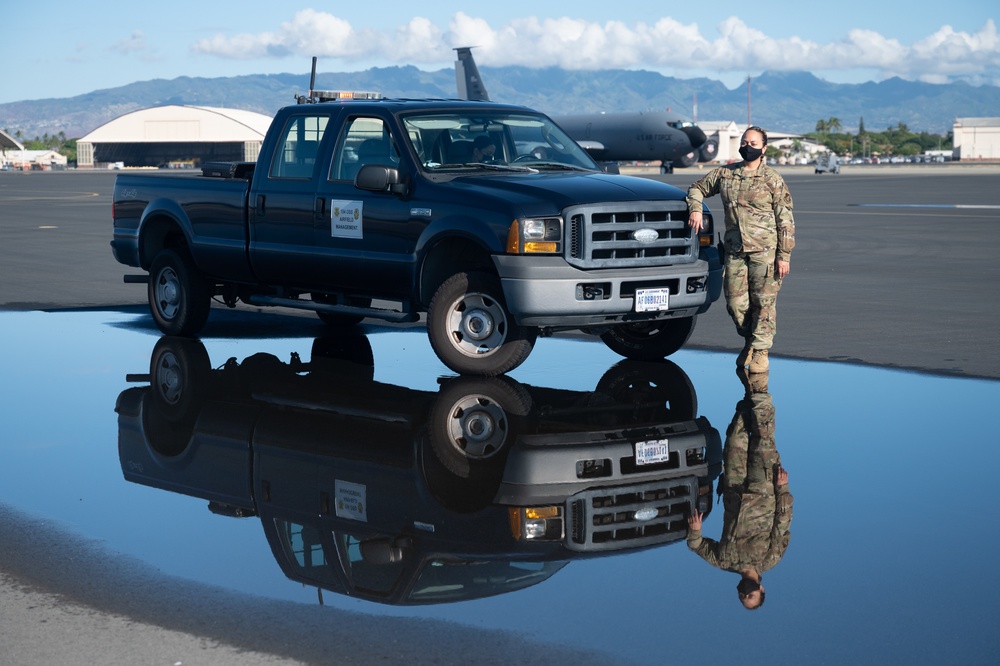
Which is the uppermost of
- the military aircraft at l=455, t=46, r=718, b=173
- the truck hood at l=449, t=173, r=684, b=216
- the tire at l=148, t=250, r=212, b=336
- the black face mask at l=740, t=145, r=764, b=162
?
the military aircraft at l=455, t=46, r=718, b=173

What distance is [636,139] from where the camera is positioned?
285ft

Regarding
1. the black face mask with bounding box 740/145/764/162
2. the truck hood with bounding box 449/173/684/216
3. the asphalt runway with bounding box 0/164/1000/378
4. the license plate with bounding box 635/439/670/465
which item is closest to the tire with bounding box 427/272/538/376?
the truck hood with bounding box 449/173/684/216

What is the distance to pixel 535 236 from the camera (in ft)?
31.9

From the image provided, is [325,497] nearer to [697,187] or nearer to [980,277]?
[697,187]

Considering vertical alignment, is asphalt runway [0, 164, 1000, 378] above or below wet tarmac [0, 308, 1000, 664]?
above

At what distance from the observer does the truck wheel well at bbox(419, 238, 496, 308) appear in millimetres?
10414

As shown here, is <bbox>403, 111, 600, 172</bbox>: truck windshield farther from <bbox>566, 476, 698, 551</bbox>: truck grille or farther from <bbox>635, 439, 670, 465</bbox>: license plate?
<bbox>566, 476, 698, 551</bbox>: truck grille

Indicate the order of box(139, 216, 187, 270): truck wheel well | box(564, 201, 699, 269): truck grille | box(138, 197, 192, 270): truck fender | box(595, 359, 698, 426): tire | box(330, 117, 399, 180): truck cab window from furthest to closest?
1. box(139, 216, 187, 270): truck wheel well
2. box(138, 197, 192, 270): truck fender
3. box(330, 117, 399, 180): truck cab window
4. box(564, 201, 699, 269): truck grille
5. box(595, 359, 698, 426): tire

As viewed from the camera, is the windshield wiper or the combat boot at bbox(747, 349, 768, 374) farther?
the windshield wiper

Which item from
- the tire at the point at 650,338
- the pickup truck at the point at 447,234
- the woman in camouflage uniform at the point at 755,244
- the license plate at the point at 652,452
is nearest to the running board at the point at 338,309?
the pickup truck at the point at 447,234

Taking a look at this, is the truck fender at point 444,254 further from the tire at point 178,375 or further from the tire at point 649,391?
the tire at point 178,375

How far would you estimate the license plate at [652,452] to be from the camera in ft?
24.5

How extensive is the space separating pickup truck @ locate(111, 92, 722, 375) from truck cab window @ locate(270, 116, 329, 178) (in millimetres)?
13

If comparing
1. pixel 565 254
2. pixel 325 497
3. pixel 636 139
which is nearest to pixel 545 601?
pixel 325 497
